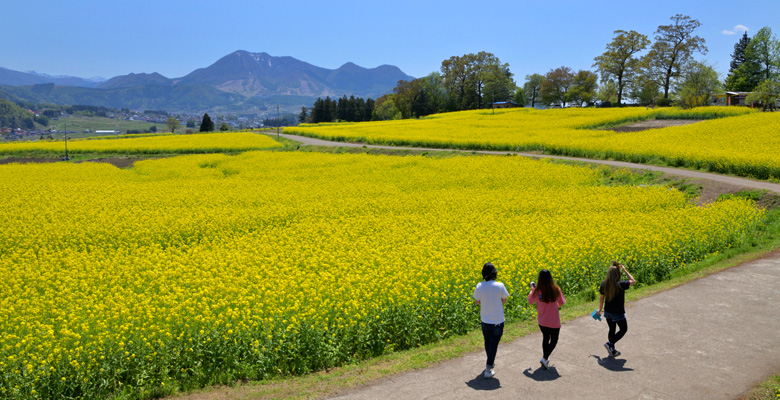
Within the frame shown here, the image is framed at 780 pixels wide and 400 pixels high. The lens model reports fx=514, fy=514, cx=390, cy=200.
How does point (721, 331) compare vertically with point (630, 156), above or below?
below

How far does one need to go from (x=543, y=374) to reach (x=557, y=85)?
11370cm

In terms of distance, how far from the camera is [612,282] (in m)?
7.88

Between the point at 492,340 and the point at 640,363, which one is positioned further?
the point at 640,363

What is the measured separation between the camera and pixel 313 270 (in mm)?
11930

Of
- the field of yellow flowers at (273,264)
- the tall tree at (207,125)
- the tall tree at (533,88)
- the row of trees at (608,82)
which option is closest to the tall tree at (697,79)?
the row of trees at (608,82)

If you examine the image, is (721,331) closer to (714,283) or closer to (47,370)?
(714,283)

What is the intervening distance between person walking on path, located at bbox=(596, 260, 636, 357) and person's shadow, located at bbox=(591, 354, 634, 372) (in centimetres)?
11

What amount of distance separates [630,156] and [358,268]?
2675cm

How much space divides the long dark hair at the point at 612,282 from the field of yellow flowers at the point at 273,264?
7.72 ft

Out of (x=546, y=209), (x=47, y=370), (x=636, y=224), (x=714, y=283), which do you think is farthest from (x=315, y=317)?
(x=546, y=209)

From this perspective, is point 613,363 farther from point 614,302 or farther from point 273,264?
point 273,264

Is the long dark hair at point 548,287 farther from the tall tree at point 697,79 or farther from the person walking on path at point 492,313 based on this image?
the tall tree at point 697,79

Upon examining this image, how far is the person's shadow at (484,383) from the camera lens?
693 cm

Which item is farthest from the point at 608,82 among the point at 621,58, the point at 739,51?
the point at 739,51
